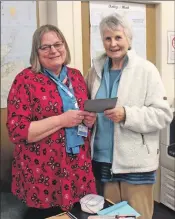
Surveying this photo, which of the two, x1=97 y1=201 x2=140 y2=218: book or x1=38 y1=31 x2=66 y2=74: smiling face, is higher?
x1=38 y1=31 x2=66 y2=74: smiling face

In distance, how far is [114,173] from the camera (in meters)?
1.70

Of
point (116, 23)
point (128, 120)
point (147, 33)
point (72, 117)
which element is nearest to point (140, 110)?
point (128, 120)

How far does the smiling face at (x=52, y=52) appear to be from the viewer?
5.19ft

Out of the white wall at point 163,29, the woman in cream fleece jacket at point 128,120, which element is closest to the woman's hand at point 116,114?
the woman in cream fleece jacket at point 128,120

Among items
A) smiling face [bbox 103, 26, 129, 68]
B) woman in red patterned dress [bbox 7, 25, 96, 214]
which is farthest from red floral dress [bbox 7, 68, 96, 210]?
smiling face [bbox 103, 26, 129, 68]

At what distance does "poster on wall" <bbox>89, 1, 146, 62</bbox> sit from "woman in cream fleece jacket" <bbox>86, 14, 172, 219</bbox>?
2.70 feet

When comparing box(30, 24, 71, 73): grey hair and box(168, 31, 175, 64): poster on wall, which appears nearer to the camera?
box(30, 24, 71, 73): grey hair

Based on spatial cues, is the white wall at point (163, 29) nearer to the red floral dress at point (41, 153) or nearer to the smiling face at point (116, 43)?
the smiling face at point (116, 43)

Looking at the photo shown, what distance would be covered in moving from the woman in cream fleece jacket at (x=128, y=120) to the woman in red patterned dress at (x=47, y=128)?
14cm

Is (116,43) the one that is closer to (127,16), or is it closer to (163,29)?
(127,16)

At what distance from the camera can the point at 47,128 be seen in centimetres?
152

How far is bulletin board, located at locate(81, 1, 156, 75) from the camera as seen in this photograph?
2.55m

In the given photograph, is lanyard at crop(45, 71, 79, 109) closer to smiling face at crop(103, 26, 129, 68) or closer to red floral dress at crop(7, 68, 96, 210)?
red floral dress at crop(7, 68, 96, 210)

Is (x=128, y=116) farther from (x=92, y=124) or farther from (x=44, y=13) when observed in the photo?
(x=44, y=13)
